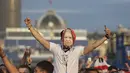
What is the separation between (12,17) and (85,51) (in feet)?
270

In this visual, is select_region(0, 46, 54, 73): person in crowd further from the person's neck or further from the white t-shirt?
the person's neck

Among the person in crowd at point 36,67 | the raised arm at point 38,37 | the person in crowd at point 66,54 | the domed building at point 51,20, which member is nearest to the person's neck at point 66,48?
the person in crowd at point 66,54

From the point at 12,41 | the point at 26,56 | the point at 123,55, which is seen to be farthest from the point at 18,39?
the point at 26,56

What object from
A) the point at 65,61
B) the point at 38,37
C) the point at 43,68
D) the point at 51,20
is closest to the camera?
the point at 43,68

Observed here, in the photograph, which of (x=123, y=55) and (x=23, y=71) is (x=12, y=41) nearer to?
(x=123, y=55)

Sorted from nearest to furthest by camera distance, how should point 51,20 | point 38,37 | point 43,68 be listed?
point 43,68 < point 38,37 < point 51,20

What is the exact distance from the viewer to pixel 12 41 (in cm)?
7319

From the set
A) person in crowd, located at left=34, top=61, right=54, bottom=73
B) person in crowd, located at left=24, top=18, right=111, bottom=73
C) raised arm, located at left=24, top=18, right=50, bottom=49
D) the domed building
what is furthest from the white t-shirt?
the domed building

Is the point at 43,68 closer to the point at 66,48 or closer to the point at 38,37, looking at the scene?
the point at 66,48

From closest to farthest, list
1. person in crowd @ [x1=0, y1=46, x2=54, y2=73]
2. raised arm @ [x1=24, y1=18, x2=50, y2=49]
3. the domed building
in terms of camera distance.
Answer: person in crowd @ [x1=0, y1=46, x2=54, y2=73] → raised arm @ [x1=24, y1=18, x2=50, y2=49] → the domed building

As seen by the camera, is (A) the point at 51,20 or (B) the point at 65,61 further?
(A) the point at 51,20

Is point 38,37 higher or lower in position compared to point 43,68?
higher

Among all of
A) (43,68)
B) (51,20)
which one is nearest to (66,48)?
(43,68)

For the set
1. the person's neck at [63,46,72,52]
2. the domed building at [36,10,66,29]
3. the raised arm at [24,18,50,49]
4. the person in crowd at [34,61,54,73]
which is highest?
the raised arm at [24,18,50,49]
